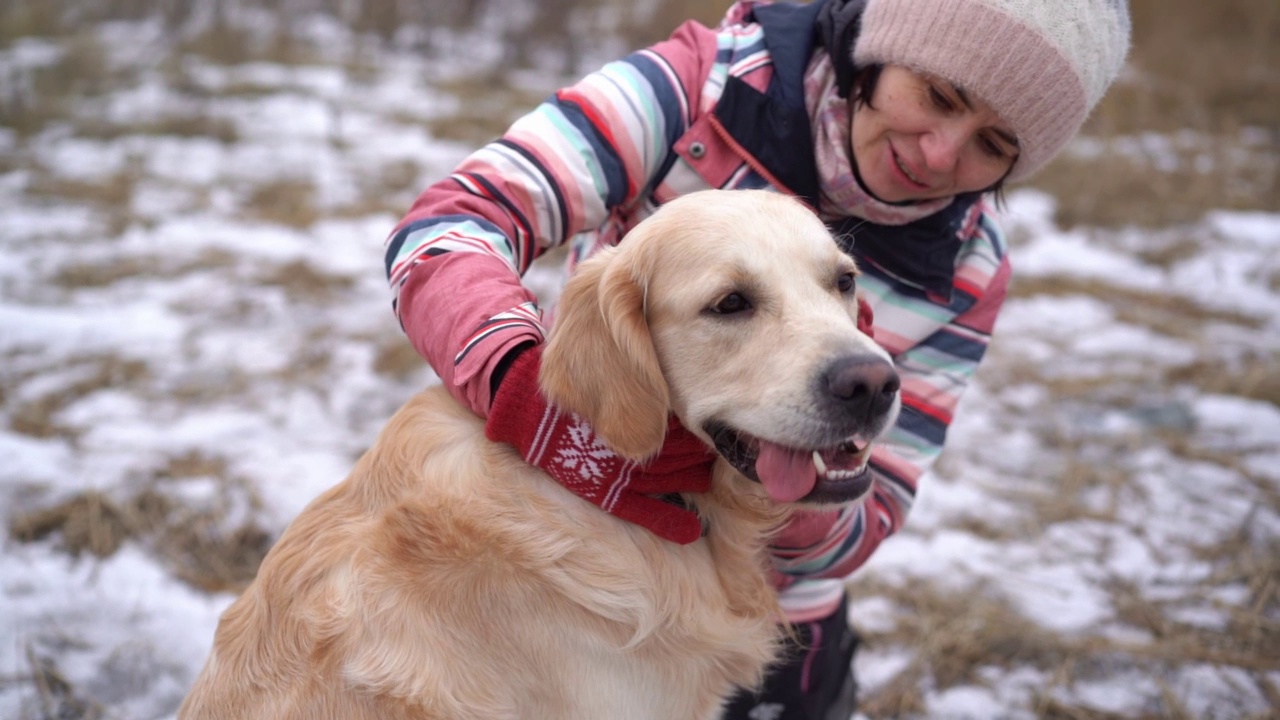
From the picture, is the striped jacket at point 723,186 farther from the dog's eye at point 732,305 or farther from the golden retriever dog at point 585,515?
the dog's eye at point 732,305

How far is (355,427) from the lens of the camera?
3.65m

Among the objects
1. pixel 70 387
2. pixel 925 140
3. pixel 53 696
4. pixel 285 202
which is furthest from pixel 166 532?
pixel 285 202

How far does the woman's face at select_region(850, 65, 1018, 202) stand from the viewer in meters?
1.80

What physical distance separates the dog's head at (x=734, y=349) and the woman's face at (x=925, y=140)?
345 mm

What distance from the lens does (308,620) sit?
148cm

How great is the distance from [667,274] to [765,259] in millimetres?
178

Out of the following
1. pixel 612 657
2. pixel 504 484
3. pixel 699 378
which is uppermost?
pixel 699 378

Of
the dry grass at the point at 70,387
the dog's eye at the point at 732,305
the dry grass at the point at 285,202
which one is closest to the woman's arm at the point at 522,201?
the dog's eye at the point at 732,305

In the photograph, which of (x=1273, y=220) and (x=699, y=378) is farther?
(x=1273, y=220)

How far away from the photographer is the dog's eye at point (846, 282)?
1.66 meters

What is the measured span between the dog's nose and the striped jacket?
56cm

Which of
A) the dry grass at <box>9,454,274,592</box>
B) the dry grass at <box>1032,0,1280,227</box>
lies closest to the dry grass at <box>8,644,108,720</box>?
the dry grass at <box>9,454,274,592</box>

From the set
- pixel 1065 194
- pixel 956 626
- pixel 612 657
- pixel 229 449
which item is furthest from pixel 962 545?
pixel 1065 194

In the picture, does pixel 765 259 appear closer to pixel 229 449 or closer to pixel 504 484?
pixel 504 484
